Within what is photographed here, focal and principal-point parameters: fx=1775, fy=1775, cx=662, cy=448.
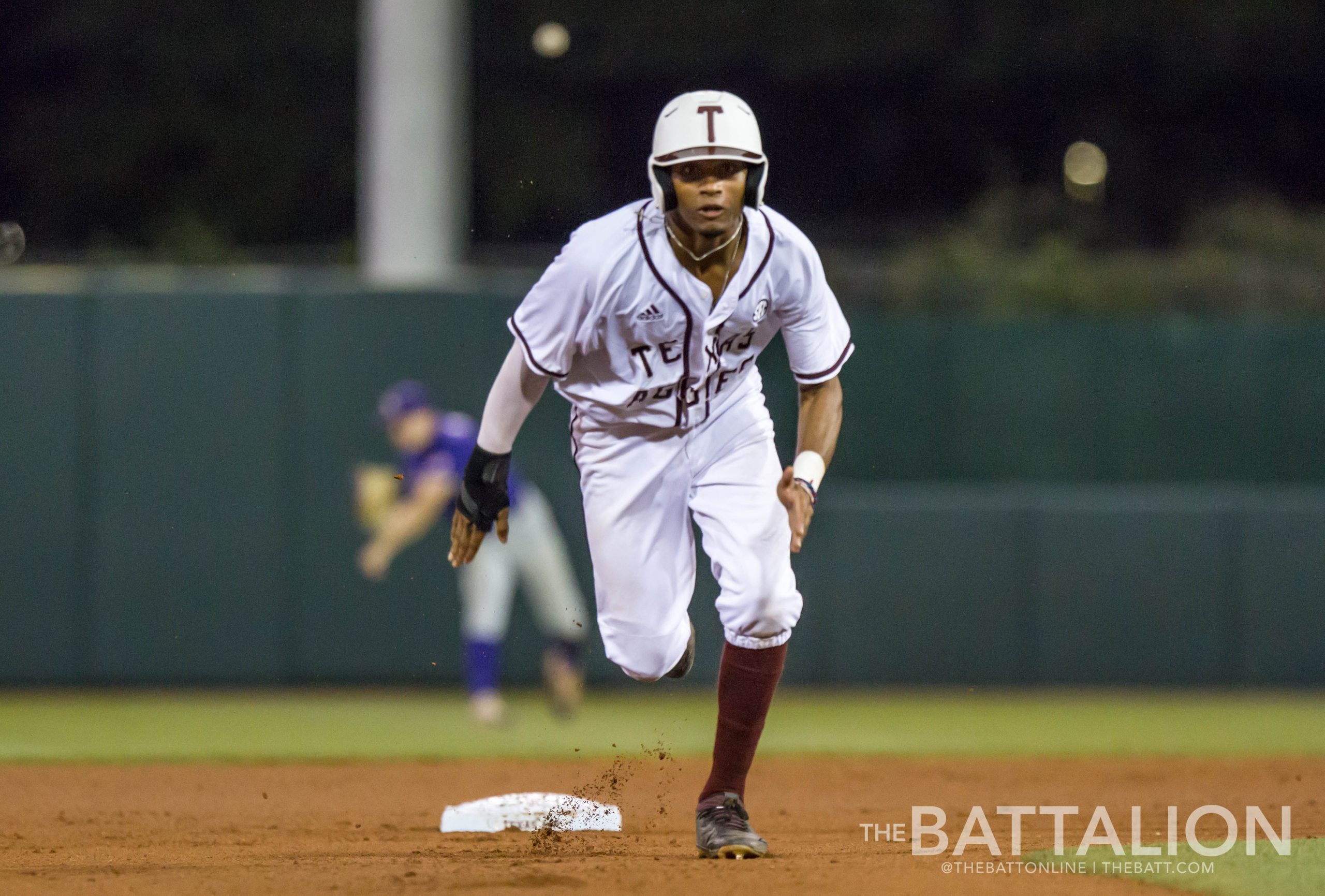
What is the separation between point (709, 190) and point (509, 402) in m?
0.82

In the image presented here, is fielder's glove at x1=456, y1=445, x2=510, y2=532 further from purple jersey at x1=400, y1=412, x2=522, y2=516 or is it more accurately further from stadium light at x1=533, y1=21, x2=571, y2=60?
stadium light at x1=533, y1=21, x2=571, y2=60

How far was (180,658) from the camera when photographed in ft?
31.4

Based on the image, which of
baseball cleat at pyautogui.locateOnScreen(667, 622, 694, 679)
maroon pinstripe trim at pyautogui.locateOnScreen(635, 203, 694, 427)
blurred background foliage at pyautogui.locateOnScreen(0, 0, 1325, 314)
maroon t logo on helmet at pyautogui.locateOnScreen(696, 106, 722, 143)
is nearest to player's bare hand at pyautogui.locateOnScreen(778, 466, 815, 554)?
maroon pinstripe trim at pyautogui.locateOnScreen(635, 203, 694, 427)

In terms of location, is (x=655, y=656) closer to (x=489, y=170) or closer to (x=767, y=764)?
(x=767, y=764)

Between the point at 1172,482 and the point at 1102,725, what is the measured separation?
7.48 feet

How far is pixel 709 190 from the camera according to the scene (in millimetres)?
4445

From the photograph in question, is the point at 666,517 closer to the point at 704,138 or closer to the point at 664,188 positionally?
the point at 664,188

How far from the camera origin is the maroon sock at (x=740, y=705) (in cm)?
481

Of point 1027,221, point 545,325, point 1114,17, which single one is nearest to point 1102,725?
point 545,325

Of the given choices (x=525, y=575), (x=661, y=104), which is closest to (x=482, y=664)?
(x=525, y=575)

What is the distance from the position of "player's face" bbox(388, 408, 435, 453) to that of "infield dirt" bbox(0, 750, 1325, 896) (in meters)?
1.76

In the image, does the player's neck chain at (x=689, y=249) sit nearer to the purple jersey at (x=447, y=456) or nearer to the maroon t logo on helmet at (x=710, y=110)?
the maroon t logo on helmet at (x=710, y=110)

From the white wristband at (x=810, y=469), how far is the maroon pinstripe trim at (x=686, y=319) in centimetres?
35

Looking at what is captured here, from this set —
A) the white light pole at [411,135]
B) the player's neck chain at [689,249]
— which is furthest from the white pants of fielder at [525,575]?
the player's neck chain at [689,249]
